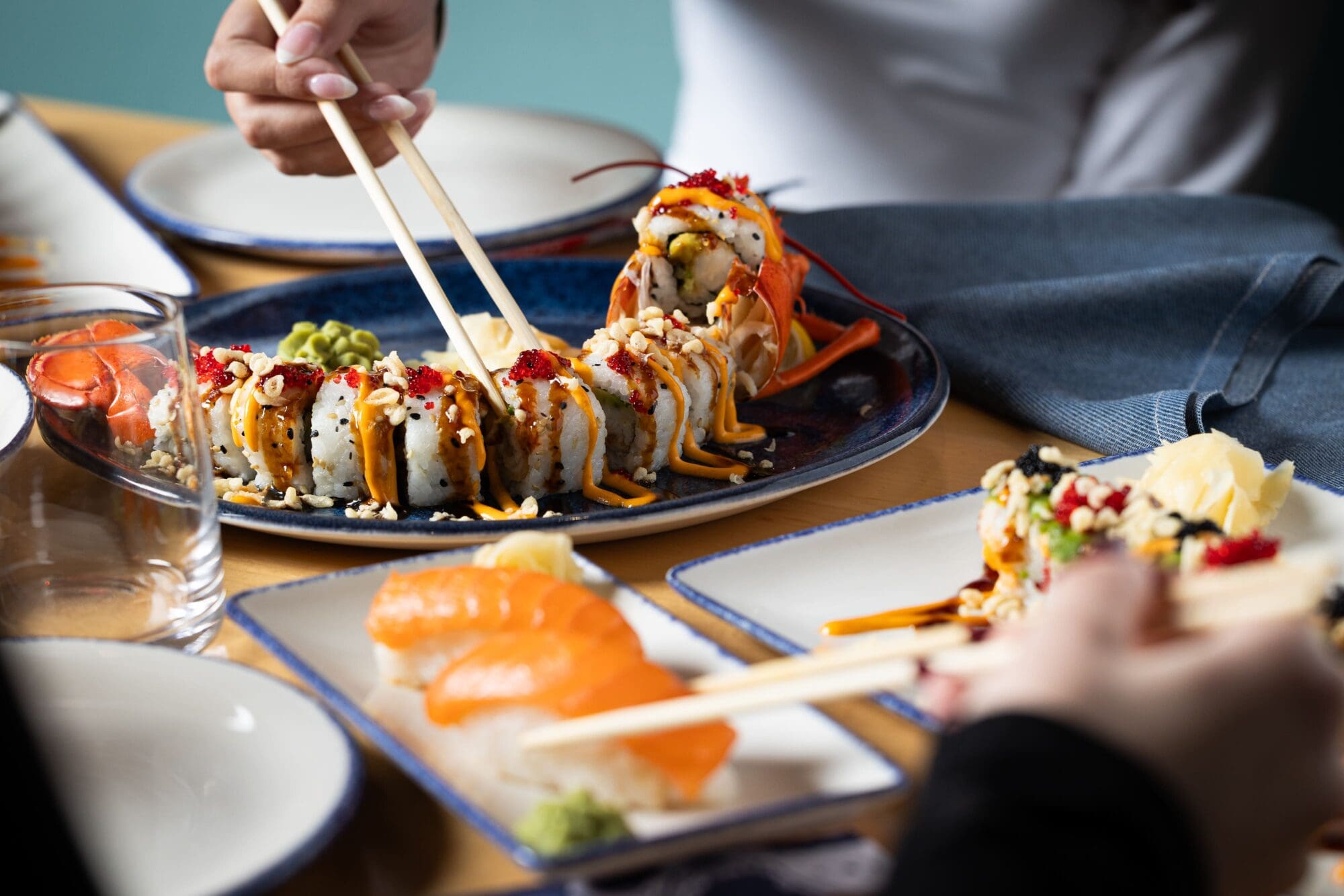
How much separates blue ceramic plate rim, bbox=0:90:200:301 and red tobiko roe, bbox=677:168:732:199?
2.30ft

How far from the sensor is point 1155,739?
0.67 metres

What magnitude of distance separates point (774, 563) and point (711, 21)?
217cm

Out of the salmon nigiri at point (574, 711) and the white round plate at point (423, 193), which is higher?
the salmon nigiri at point (574, 711)

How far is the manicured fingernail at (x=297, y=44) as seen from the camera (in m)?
1.71

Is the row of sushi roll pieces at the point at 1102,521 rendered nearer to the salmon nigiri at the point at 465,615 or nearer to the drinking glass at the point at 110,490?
the salmon nigiri at the point at 465,615

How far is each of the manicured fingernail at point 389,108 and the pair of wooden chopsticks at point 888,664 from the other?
1167mm

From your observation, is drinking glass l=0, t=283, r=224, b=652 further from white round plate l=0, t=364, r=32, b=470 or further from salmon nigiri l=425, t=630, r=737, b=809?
salmon nigiri l=425, t=630, r=737, b=809

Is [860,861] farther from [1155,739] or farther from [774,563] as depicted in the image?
[774,563]

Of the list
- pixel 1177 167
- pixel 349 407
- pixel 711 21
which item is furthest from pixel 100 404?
pixel 1177 167

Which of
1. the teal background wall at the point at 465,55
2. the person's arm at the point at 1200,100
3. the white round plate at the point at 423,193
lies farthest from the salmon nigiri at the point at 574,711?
the teal background wall at the point at 465,55

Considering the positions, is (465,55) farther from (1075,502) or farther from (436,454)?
(1075,502)

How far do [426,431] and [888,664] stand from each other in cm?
72

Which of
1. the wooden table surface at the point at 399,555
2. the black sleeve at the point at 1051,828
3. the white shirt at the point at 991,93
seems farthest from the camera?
the white shirt at the point at 991,93

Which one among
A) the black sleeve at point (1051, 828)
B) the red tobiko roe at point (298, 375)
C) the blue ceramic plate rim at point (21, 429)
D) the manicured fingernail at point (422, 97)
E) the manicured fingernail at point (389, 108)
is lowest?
the red tobiko roe at point (298, 375)
